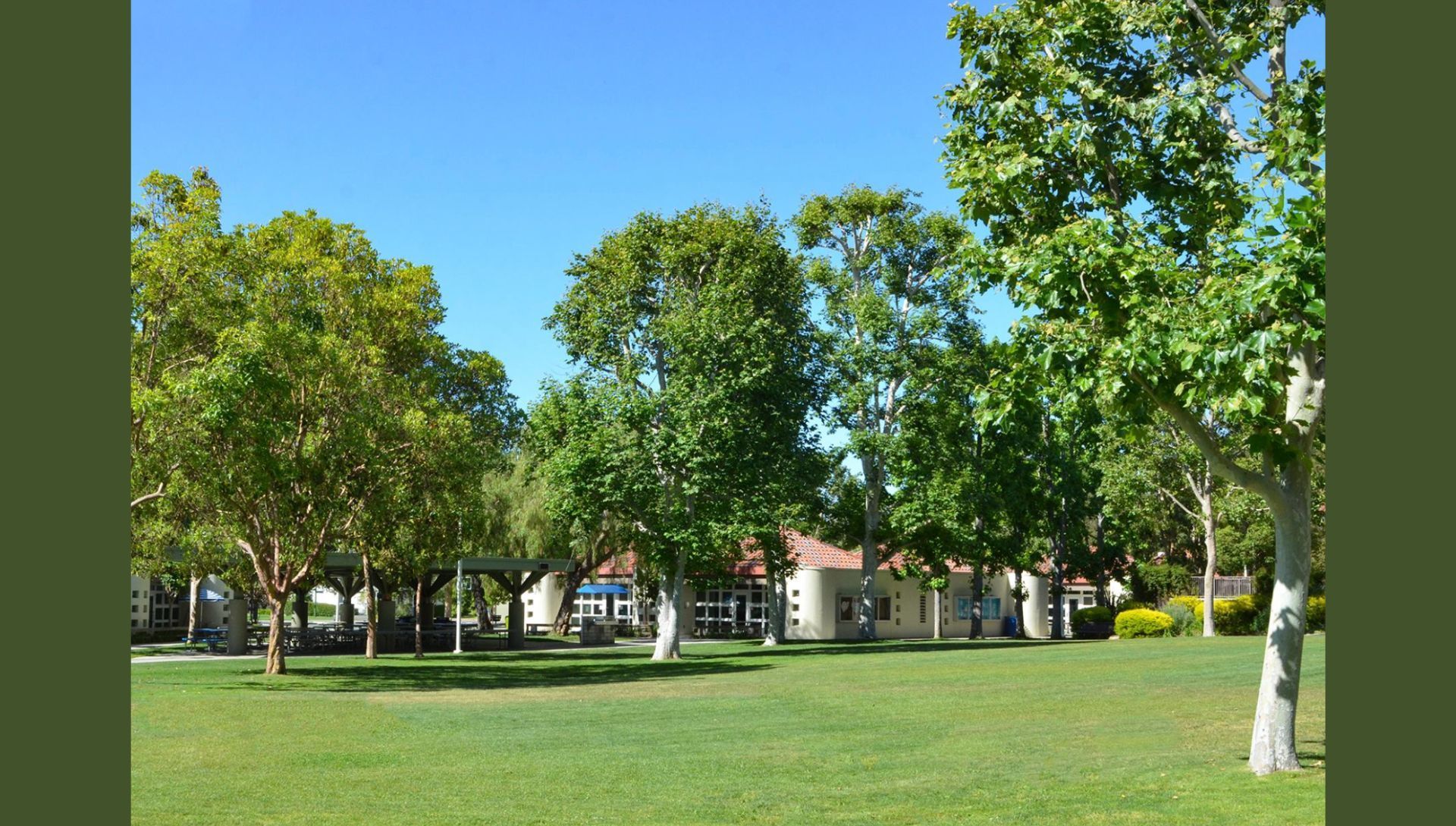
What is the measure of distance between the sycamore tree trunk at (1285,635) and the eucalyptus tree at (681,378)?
24220 millimetres

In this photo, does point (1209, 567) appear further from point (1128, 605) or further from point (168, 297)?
point (168, 297)

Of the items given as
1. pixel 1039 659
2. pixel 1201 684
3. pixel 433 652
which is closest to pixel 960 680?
pixel 1201 684

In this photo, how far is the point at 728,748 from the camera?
1541 centimetres

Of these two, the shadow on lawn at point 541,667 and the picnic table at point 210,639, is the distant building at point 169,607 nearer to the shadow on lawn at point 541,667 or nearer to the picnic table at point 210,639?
the picnic table at point 210,639

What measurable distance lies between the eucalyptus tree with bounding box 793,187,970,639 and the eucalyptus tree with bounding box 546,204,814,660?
3495 millimetres

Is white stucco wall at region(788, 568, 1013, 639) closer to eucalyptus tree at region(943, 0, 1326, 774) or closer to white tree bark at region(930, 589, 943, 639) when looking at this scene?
white tree bark at region(930, 589, 943, 639)

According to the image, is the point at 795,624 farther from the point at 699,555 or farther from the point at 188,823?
the point at 188,823

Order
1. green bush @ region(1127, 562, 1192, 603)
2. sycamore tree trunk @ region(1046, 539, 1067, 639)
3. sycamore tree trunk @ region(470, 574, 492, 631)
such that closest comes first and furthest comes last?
sycamore tree trunk @ region(1046, 539, 1067, 639) → green bush @ region(1127, 562, 1192, 603) → sycamore tree trunk @ region(470, 574, 492, 631)

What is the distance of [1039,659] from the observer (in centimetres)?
3309

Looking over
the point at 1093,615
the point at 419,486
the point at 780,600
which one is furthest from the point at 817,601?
the point at 419,486

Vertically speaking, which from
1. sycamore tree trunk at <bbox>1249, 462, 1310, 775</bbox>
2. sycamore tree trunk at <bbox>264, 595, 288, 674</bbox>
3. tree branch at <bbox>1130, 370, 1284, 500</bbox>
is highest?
tree branch at <bbox>1130, 370, 1284, 500</bbox>

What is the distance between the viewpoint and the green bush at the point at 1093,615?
53938 millimetres

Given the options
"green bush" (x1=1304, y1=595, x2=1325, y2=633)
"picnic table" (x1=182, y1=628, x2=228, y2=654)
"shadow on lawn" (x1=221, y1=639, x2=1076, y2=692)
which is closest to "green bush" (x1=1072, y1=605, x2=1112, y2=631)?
"shadow on lawn" (x1=221, y1=639, x2=1076, y2=692)

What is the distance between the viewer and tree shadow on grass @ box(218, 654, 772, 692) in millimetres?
26594
